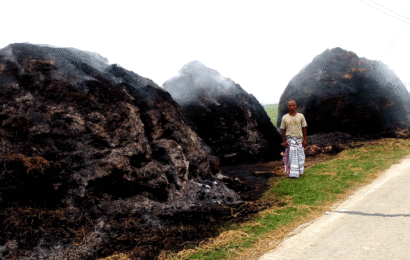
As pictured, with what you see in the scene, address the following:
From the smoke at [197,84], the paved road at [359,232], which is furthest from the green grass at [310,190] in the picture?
the smoke at [197,84]

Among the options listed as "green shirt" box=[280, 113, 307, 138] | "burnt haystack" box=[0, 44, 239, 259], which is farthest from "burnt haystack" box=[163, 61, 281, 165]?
"burnt haystack" box=[0, 44, 239, 259]

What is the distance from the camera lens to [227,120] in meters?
9.67

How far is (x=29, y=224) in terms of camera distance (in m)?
3.42

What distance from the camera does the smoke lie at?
32.9 feet

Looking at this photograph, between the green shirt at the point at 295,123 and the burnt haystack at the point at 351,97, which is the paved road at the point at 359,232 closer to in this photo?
the green shirt at the point at 295,123

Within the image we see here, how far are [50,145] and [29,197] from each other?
75 centimetres

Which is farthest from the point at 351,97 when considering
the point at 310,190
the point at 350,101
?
the point at 310,190

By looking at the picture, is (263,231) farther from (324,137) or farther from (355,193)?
(324,137)

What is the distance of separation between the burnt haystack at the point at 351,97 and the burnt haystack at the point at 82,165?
828cm

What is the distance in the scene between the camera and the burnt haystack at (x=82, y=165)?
3436 mm

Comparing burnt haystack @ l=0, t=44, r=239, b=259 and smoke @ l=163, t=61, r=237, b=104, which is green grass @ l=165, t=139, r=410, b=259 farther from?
smoke @ l=163, t=61, r=237, b=104

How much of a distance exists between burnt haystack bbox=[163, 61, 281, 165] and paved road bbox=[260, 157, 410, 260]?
508cm

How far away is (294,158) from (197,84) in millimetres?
5023

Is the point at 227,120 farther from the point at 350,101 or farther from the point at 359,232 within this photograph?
the point at 359,232
